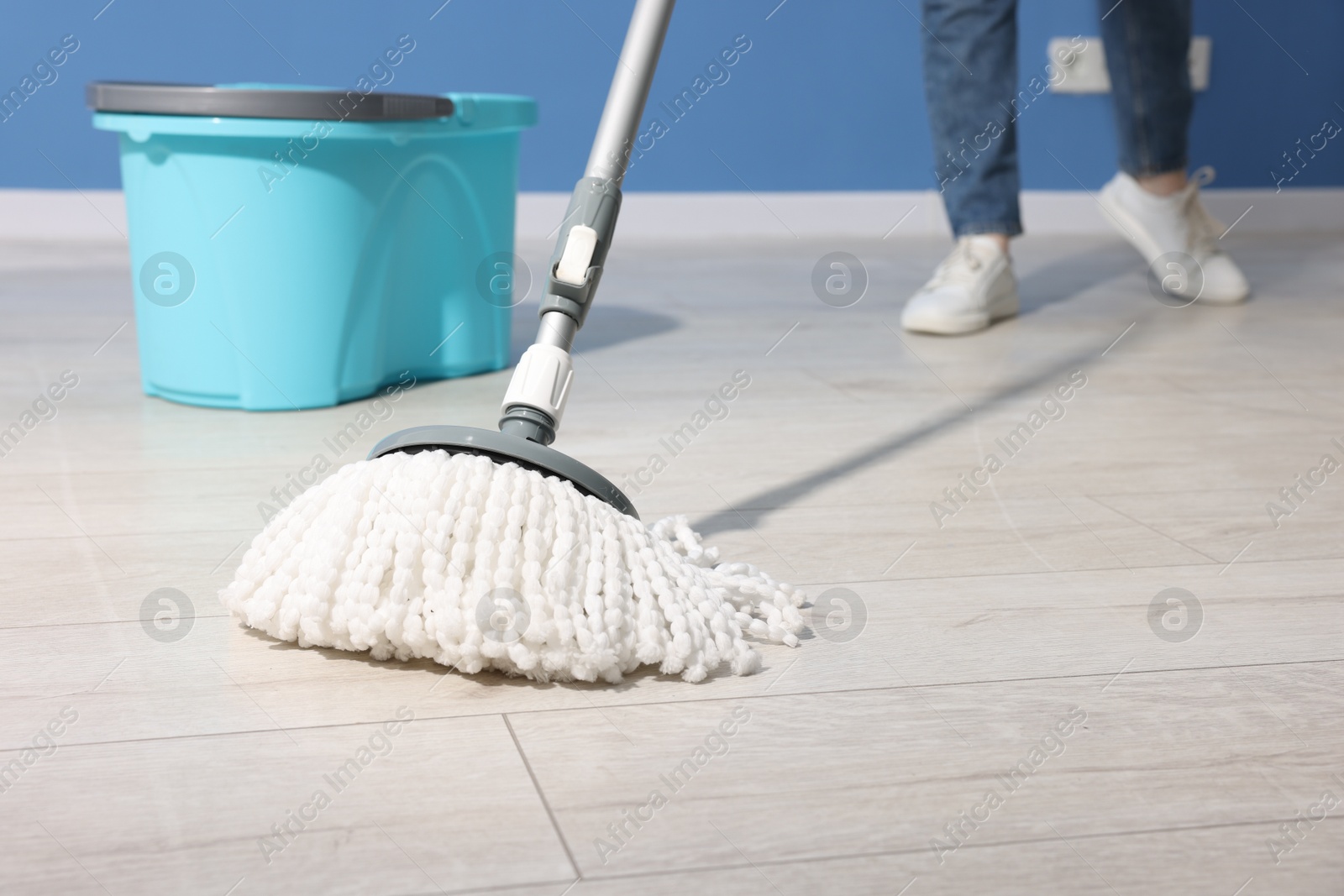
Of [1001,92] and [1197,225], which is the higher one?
[1001,92]

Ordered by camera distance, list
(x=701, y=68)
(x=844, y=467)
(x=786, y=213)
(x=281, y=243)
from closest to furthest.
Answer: (x=844, y=467)
(x=281, y=243)
(x=701, y=68)
(x=786, y=213)

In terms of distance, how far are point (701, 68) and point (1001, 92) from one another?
96cm

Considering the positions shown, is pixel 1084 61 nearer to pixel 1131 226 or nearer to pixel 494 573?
pixel 1131 226

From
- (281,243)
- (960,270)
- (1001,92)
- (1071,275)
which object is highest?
(1001,92)

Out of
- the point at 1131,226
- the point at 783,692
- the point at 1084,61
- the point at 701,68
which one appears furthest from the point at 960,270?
the point at 1084,61

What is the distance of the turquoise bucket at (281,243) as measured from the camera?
109 cm

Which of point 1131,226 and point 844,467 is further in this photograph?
point 1131,226

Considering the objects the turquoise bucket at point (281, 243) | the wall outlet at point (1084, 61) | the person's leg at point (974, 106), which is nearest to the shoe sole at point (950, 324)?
the person's leg at point (974, 106)

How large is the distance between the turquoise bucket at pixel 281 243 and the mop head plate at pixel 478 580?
1.77ft

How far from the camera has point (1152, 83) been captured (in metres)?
1.80

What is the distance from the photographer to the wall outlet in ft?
8.55

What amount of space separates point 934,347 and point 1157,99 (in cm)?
63

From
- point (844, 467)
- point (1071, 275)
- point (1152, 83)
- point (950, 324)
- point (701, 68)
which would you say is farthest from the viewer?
point (701, 68)

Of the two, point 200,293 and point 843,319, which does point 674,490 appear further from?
point 843,319
